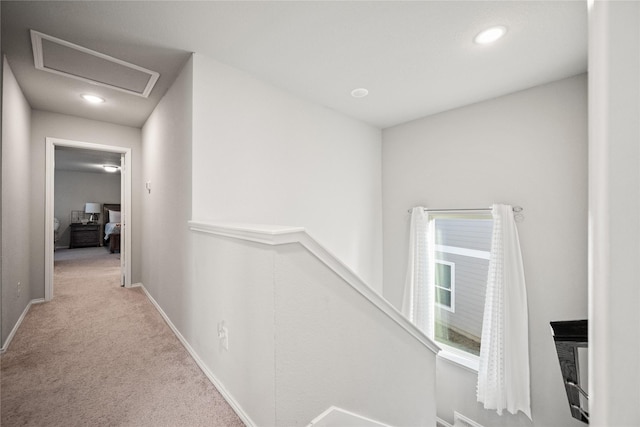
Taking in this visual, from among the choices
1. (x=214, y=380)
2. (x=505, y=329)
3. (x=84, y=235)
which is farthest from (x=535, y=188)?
(x=84, y=235)

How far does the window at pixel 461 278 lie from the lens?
2924mm

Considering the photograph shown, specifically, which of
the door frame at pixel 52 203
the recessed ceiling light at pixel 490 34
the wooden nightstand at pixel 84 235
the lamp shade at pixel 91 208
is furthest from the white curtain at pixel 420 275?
the lamp shade at pixel 91 208

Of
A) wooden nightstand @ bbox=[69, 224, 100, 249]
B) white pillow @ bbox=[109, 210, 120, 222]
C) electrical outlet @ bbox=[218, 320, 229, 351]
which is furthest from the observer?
white pillow @ bbox=[109, 210, 120, 222]

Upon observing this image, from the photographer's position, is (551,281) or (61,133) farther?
(61,133)

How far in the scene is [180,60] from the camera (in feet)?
6.79

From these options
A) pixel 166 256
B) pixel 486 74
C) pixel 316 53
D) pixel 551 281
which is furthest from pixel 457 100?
pixel 166 256

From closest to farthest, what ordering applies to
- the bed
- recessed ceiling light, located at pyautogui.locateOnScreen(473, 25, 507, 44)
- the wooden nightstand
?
recessed ceiling light, located at pyautogui.locateOnScreen(473, 25, 507, 44) → the bed → the wooden nightstand

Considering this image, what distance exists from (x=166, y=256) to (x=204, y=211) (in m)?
0.93

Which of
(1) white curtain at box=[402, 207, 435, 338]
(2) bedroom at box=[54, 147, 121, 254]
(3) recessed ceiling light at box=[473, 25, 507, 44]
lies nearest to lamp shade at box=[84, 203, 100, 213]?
(2) bedroom at box=[54, 147, 121, 254]

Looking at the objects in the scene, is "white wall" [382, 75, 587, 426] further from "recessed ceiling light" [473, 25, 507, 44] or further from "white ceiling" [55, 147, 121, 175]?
Answer: "white ceiling" [55, 147, 121, 175]

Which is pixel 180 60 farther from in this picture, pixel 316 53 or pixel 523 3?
pixel 523 3

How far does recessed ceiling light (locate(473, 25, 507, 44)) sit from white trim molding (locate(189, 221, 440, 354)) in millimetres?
1871

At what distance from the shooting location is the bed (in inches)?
252

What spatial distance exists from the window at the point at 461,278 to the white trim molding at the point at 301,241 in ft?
5.33
